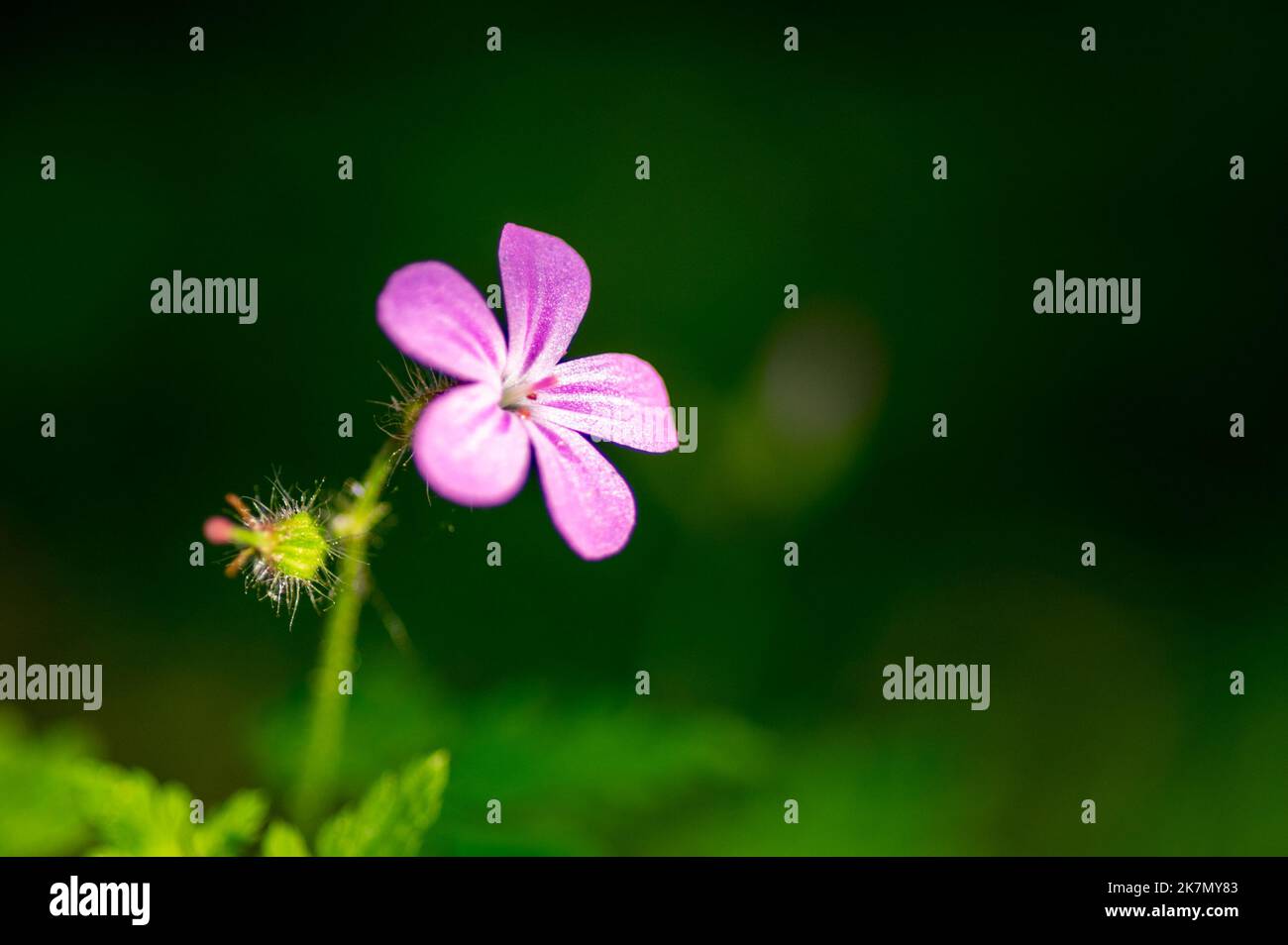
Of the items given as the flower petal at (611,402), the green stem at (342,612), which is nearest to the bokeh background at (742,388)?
the green stem at (342,612)

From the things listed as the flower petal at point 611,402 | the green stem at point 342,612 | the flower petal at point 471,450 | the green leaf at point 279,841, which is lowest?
the green leaf at point 279,841

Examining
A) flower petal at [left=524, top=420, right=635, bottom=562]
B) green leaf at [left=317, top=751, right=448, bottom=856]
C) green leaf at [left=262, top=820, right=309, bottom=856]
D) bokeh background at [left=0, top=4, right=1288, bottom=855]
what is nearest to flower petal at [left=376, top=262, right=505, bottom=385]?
flower petal at [left=524, top=420, right=635, bottom=562]

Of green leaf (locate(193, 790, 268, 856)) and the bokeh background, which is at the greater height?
the bokeh background

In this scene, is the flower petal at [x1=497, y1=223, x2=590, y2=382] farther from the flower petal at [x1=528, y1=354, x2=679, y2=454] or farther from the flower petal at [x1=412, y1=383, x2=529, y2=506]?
the flower petal at [x1=412, y1=383, x2=529, y2=506]

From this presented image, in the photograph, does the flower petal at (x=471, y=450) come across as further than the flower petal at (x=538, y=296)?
No

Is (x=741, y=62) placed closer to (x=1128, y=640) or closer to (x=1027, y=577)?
(x=1027, y=577)

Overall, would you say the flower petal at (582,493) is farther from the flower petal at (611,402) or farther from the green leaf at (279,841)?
the green leaf at (279,841)

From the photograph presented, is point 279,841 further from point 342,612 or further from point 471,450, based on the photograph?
point 471,450
